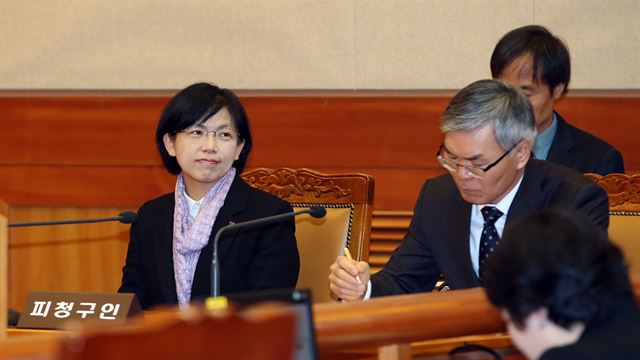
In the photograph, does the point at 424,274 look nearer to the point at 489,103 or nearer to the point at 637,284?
the point at 489,103

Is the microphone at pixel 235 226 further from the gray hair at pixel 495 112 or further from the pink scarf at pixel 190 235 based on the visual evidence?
the pink scarf at pixel 190 235

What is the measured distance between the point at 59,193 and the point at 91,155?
0.79ft

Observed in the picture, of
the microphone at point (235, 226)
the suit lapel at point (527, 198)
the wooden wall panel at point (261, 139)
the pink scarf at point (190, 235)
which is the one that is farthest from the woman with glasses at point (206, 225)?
the wooden wall panel at point (261, 139)

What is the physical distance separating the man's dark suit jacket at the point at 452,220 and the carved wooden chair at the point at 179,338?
1694 millimetres

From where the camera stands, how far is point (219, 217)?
3.33 metres

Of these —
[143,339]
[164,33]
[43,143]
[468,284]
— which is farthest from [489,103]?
[43,143]

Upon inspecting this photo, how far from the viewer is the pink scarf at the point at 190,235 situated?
326 cm

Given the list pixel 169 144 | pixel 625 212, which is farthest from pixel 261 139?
pixel 625 212

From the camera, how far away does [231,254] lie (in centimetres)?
328

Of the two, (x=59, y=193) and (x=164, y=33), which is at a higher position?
(x=164, y=33)

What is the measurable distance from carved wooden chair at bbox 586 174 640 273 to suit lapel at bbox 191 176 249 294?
1114mm

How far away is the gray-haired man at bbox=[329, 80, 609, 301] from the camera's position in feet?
8.98

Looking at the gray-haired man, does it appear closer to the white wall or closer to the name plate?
the name plate

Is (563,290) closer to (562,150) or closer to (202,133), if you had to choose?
(202,133)
